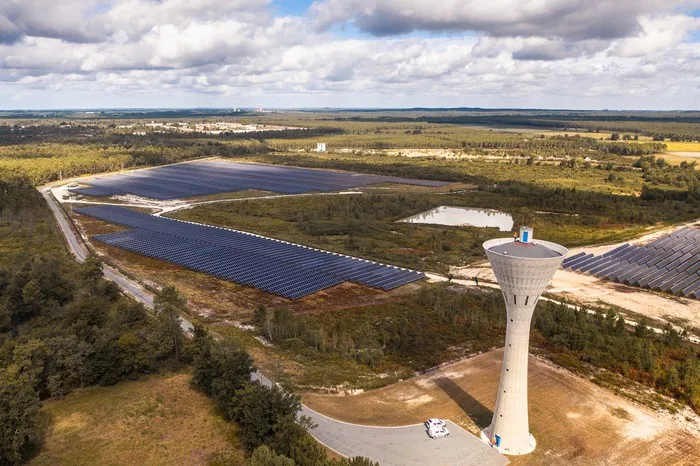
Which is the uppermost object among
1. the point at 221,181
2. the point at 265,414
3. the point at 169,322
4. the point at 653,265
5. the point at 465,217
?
the point at 221,181

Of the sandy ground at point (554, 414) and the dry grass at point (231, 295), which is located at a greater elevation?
the dry grass at point (231, 295)

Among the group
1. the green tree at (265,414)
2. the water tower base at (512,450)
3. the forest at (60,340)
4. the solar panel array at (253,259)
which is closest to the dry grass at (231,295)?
the solar panel array at (253,259)

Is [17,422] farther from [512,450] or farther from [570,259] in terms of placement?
[570,259]

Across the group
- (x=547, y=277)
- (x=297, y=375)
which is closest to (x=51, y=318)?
(x=297, y=375)

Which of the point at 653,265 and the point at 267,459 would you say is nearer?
the point at 267,459

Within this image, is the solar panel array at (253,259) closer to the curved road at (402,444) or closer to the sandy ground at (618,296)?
the sandy ground at (618,296)

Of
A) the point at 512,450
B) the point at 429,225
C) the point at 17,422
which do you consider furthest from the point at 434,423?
the point at 429,225

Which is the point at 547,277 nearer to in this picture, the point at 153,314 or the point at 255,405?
the point at 255,405
